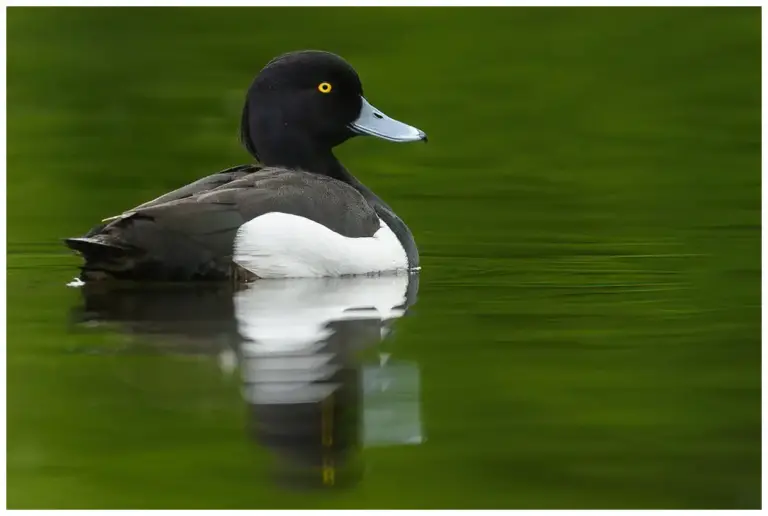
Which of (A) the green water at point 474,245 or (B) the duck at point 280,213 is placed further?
(B) the duck at point 280,213

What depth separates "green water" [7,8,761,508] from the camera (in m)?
5.49

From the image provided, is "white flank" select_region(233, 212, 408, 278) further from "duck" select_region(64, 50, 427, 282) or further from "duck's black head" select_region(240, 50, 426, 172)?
"duck's black head" select_region(240, 50, 426, 172)

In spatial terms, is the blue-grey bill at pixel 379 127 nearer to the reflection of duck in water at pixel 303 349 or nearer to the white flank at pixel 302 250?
the white flank at pixel 302 250

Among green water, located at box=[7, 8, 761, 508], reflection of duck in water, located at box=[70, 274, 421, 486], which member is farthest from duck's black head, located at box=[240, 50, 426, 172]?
reflection of duck in water, located at box=[70, 274, 421, 486]

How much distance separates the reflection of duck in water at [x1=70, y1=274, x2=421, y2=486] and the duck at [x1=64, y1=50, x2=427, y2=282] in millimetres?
105

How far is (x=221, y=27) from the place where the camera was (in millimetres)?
17797

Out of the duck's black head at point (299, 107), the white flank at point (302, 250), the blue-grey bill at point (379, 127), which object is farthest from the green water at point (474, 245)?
the duck's black head at point (299, 107)

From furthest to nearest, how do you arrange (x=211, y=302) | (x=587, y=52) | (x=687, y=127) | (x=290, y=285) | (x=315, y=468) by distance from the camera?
(x=587, y=52) → (x=687, y=127) → (x=290, y=285) → (x=211, y=302) → (x=315, y=468)

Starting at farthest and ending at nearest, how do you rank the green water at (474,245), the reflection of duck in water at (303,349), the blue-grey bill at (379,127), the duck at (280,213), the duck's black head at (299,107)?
the blue-grey bill at (379,127) → the duck's black head at (299,107) → the duck at (280,213) → the reflection of duck in water at (303,349) → the green water at (474,245)

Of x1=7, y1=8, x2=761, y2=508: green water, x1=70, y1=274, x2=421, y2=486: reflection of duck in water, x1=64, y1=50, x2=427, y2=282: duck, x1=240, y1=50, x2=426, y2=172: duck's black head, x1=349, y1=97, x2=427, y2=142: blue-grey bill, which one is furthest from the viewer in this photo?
x1=349, y1=97, x2=427, y2=142: blue-grey bill

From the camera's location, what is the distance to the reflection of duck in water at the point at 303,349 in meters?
5.70

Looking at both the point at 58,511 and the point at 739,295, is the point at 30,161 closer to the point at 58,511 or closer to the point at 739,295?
the point at 739,295

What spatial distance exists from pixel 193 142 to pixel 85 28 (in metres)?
3.69

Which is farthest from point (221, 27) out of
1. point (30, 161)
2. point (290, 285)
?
point (290, 285)
